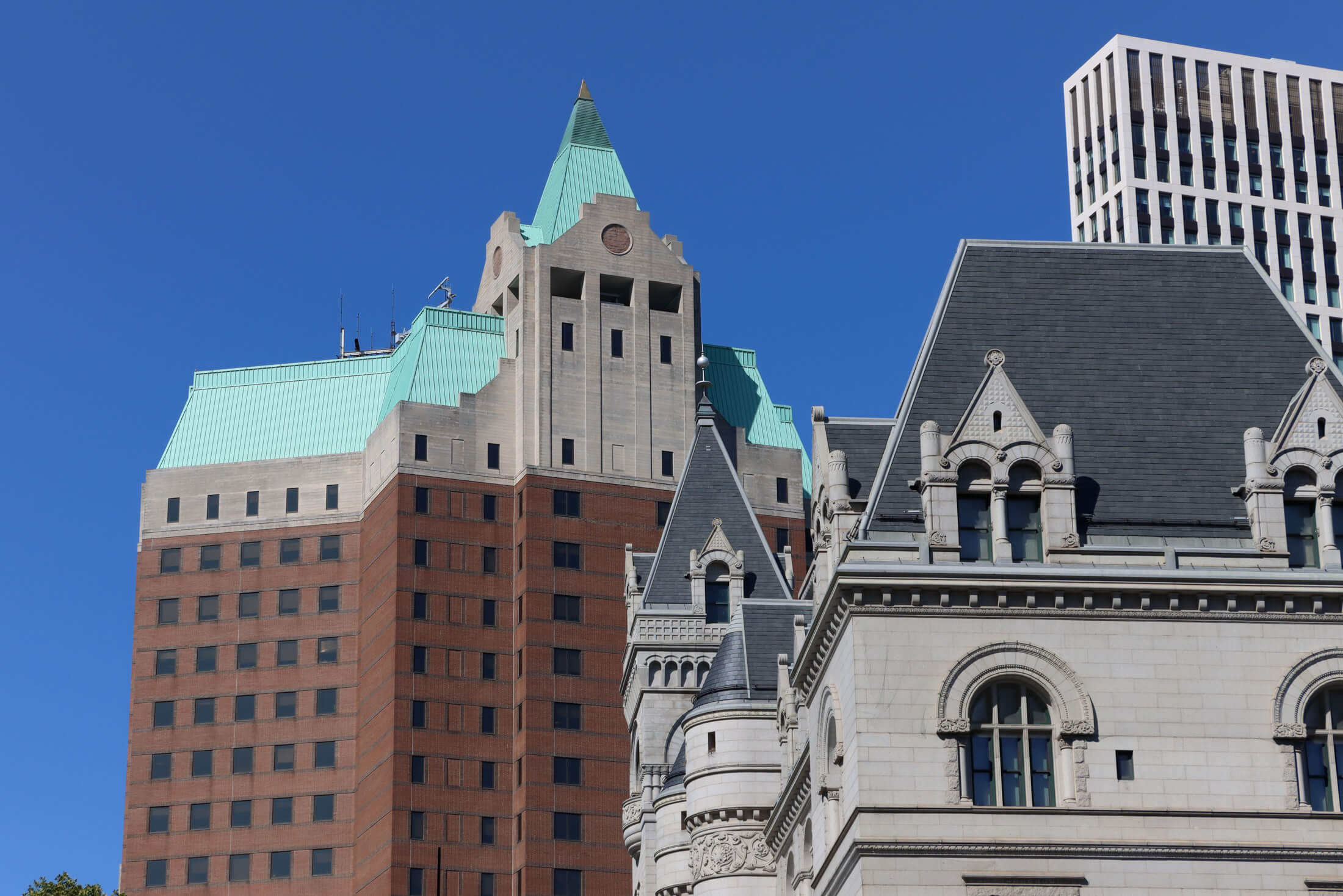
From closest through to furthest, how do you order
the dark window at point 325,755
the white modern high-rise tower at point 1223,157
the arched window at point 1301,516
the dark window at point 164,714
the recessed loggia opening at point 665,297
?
the arched window at point 1301,516 < the dark window at point 325,755 < the dark window at point 164,714 < the recessed loggia opening at point 665,297 < the white modern high-rise tower at point 1223,157

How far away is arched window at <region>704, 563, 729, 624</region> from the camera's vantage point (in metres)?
81.7

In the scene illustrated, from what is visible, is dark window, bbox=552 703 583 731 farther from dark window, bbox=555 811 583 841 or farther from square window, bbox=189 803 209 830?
square window, bbox=189 803 209 830

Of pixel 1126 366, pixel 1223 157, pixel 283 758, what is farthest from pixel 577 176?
pixel 1126 366

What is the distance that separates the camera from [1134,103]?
18262 cm

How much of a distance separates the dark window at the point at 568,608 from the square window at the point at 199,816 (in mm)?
26645

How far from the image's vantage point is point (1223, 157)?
7185 inches

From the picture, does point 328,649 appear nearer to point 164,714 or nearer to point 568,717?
point 164,714

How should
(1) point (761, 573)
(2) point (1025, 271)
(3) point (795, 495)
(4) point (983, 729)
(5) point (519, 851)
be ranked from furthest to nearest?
(3) point (795, 495) < (5) point (519, 851) < (1) point (761, 573) < (2) point (1025, 271) < (4) point (983, 729)

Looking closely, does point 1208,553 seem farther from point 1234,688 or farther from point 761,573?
point 761,573

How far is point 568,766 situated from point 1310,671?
94.4m

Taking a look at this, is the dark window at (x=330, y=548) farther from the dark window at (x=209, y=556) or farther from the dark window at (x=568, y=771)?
the dark window at (x=568, y=771)

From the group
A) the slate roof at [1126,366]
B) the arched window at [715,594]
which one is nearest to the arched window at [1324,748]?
the slate roof at [1126,366]

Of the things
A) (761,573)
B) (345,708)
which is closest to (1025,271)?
(761,573)

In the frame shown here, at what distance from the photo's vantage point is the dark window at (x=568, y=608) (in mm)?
141625
